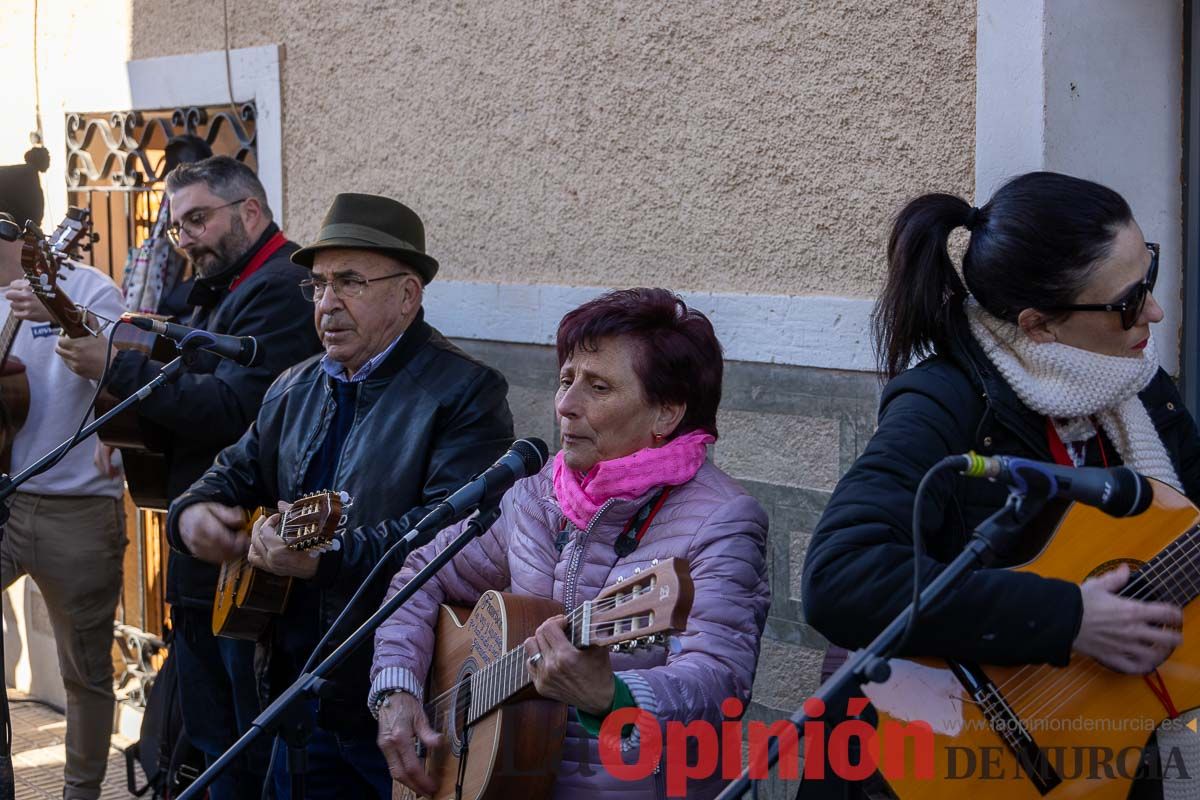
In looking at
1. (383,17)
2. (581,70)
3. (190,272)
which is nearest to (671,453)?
(581,70)

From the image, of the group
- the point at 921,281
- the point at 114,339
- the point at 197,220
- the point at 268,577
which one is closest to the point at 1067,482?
the point at 921,281

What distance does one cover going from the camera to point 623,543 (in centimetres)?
273

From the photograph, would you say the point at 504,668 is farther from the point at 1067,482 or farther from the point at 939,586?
the point at 1067,482

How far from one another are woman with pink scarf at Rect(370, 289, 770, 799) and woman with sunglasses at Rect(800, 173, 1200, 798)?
0.32 meters

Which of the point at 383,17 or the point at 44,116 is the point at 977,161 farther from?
the point at 44,116

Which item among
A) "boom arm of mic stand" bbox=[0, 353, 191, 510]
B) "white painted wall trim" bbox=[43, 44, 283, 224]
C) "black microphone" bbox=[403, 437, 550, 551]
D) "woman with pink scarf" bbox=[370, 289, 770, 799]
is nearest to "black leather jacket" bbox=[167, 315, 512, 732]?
"woman with pink scarf" bbox=[370, 289, 770, 799]

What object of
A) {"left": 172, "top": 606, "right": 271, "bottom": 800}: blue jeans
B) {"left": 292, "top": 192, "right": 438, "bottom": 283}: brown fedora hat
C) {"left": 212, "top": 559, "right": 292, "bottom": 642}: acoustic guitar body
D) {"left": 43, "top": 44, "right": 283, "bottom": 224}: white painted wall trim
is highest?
{"left": 43, "top": 44, "right": 283, "bottom": 224}: white painted wall trim

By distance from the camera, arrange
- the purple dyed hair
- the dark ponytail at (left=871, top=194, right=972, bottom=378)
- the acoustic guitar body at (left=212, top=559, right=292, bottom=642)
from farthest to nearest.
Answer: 1. the acoustic guitar body at (left=212, top=559, right=292, bottom=642)
2. the purple dyed hair
3. the dark ponytail at (left=871, top=194, right=972, bottom=378)

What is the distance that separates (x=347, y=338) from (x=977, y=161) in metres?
1.64

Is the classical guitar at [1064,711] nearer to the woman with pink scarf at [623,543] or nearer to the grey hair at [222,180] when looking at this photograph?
the woman with pink scarf at [623,543]

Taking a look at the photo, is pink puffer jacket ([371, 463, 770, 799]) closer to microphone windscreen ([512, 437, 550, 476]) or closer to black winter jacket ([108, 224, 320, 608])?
microphone windscreen ([512, 437, 550, 476])

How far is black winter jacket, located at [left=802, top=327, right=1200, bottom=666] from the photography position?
2.13 meters

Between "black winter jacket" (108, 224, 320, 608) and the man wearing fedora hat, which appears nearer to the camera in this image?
the man wearing fedora hat

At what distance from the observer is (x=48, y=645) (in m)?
6.59
